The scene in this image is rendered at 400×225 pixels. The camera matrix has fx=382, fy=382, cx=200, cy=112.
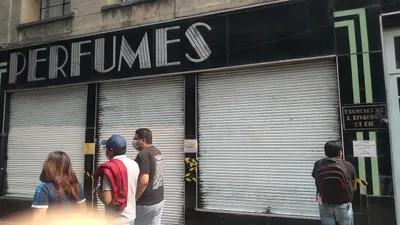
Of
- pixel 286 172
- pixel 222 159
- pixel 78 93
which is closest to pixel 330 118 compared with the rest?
pixel 286 172

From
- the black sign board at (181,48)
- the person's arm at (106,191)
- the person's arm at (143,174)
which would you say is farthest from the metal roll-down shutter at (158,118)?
the person's arm at (106,191)

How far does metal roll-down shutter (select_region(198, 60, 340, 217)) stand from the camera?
261 inches

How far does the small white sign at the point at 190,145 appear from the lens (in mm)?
7543

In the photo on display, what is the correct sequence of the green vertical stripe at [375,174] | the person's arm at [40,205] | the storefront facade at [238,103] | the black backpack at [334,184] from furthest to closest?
the storefront facade at [238,103] → the green vertical stripe at [375,174] → the black backpack at [334,184] → the person's arm at [40,205]

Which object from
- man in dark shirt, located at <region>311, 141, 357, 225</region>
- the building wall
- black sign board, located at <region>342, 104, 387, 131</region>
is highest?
the building wall

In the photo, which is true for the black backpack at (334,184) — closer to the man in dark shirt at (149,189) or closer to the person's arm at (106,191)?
the man in dark shirt at (149,189)

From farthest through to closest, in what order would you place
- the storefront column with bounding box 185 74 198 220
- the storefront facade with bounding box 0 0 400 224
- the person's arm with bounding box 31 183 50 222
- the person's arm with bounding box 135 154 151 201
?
1. the storefront column with bounding box 185 74 198 220
2. the storefront facade with bounding box 0 0 400 224
3. the person's arm with bounding box 135 154 151 201
4. the person's arm with bounding box 31 183 50 222

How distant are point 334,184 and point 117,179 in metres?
2.66

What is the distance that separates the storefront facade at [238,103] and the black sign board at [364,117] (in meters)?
0.02

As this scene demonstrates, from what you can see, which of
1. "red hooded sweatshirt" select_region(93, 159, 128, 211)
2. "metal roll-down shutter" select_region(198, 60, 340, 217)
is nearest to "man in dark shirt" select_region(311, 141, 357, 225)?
"metal roll-down shutter" select_region(198, 60, 340, 217)

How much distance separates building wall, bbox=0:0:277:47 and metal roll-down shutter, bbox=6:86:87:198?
146cm

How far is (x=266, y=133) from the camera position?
23.1 feet

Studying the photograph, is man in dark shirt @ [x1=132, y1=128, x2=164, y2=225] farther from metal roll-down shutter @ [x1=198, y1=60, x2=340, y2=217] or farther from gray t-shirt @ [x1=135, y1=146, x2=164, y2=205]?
metal roll-down shutter @ [x1=198, y1=60, x2=340, y2=217]

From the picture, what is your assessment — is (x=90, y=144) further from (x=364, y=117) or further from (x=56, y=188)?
(x=364, y=117)
